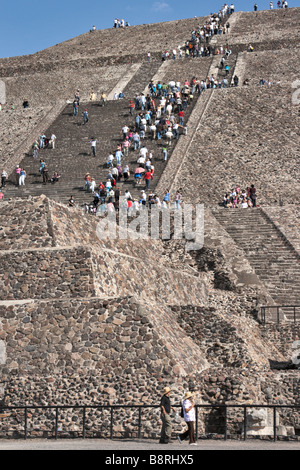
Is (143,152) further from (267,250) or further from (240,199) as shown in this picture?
(267,250)

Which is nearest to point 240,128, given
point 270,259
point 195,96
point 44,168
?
point 195,96

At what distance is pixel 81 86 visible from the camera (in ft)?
177

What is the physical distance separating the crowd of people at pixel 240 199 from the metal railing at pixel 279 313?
8.40 metres

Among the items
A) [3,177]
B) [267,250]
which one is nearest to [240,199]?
[267,250]

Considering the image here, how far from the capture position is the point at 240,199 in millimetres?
33531

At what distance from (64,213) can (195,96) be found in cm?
2410

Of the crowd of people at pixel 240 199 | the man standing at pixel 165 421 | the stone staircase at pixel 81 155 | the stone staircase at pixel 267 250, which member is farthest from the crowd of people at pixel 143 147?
the man standing at pixel 165 421

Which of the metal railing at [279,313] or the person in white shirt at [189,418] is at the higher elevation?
the metal railing at [279,313]

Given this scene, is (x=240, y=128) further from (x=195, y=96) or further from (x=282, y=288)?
(x=282, y=288)

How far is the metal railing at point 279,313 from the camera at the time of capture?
79.6 ft

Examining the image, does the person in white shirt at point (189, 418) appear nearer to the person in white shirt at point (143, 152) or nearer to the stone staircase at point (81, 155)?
the stone staircase at point (81, 155)

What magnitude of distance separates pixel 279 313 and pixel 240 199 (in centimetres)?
981

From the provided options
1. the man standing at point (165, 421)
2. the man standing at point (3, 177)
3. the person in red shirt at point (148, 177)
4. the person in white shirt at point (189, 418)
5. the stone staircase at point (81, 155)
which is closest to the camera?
the person in white shirt at point (189, 418)

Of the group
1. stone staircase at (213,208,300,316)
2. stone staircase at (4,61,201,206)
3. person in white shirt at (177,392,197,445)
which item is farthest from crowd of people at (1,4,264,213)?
person in white shirt at (177,392,197,445)
